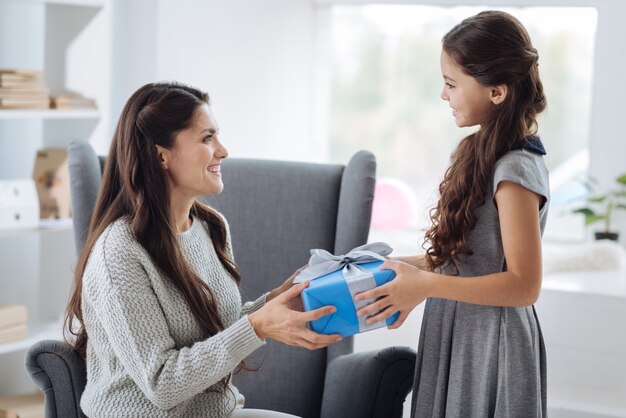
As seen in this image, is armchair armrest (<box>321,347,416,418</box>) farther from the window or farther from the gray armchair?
the window

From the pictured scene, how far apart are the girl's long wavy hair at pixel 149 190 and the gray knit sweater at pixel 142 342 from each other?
2 cm

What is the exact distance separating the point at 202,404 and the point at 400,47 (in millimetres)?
2303

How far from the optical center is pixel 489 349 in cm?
180

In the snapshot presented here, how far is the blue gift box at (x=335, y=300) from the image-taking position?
1.68 metres

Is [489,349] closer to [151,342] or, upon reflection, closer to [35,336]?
[151,342]

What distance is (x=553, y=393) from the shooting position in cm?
288

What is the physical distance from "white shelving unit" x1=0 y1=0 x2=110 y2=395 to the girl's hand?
151 centimetres

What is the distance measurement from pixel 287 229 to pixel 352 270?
0.76 m

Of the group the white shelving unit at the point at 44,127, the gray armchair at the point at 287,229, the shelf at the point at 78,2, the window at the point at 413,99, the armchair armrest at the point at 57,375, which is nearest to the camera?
the armchair armrest at the point at 57,375

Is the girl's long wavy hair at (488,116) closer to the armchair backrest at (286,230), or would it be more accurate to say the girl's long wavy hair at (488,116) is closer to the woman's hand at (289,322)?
the woman's hand at (289,322)

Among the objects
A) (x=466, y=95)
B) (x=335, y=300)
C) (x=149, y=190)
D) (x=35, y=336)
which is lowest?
(x=35, y=336)

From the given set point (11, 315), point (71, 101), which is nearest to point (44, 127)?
point (71, 101)

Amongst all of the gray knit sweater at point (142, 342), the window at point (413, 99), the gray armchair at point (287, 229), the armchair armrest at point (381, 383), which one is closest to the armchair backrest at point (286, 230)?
the gray armchair at point (287, 229)

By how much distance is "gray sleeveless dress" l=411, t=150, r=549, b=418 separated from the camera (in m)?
1.80
